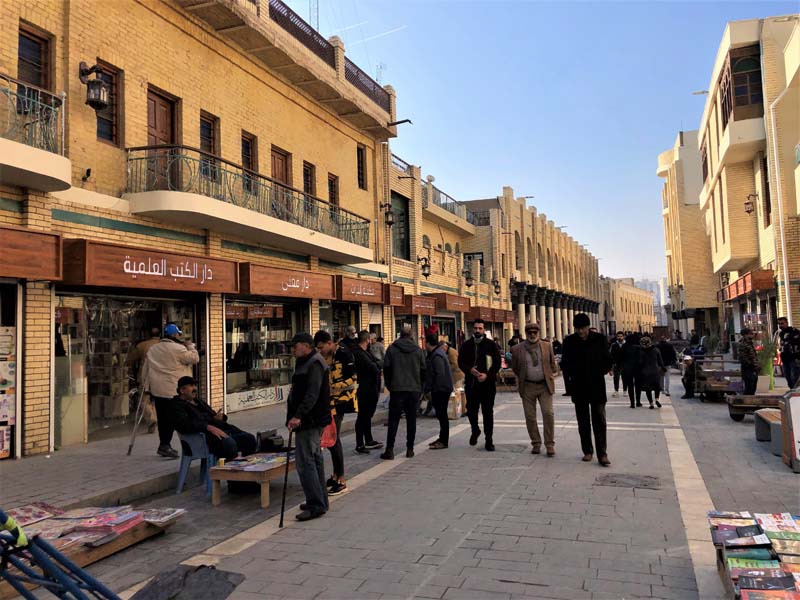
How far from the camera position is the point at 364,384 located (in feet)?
29.2

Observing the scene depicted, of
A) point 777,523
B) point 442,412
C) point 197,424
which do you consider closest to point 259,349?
point 442,412

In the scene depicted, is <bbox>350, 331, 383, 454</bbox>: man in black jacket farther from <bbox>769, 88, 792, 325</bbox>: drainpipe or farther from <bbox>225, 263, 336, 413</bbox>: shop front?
<bbox>769, 88, 792, 325</bbox>: drainpipe

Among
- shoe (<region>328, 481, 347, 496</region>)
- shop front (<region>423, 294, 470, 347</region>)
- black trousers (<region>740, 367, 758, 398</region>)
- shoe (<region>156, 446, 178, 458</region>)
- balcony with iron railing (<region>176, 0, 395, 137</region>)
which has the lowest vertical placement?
shoe (<region>328, 481, 347, 496</region>)

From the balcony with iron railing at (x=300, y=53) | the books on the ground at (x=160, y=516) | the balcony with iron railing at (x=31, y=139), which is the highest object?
the balcony with iron railing at (x=300, y=53)

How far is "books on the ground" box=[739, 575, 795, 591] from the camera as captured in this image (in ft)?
10.5

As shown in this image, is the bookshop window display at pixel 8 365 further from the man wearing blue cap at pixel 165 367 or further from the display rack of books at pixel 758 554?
the display rack of books at pixel 758 554

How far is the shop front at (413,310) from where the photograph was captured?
22188mm

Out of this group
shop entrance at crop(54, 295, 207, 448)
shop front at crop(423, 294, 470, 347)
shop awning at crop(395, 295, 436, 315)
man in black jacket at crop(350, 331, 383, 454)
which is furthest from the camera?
shop front at crop(423, 294, 470, 347)

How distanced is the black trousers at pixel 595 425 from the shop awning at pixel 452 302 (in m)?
17.2

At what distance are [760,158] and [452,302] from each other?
13.3 meters

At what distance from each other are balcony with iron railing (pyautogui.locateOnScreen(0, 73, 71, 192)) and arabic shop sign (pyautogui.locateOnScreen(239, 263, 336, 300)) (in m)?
4.42

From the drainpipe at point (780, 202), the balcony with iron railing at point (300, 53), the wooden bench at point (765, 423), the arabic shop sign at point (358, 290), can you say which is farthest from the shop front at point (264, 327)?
the drainpipe at point (780, 202)

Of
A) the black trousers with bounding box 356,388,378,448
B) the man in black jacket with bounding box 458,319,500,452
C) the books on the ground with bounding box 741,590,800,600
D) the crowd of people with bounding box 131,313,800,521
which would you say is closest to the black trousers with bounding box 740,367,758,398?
the crowd of people with bounding box 131,313,800,521

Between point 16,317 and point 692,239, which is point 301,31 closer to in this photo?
point 16,317
